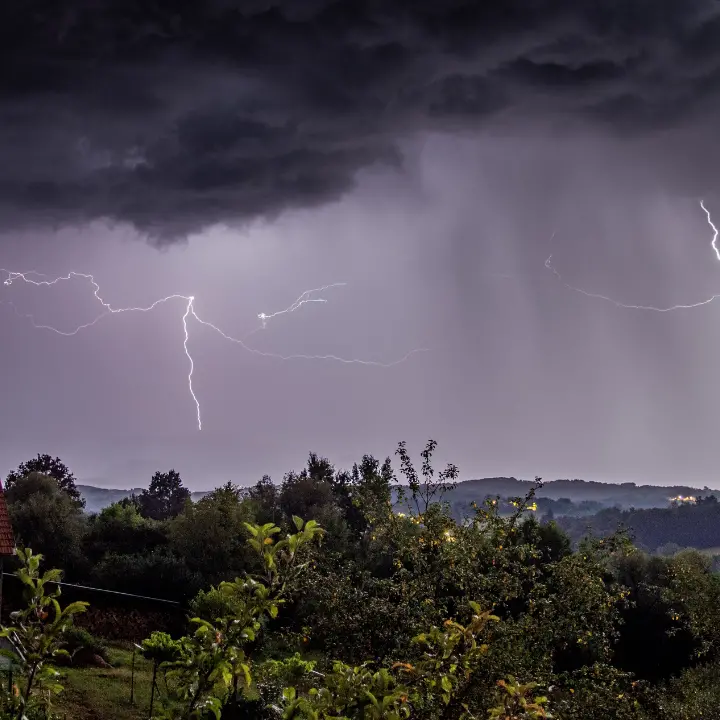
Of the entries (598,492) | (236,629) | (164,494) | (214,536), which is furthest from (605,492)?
(236,629)

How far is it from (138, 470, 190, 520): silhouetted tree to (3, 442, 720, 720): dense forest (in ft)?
116

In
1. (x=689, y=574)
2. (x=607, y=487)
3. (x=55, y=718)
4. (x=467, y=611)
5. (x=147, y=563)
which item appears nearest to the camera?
(x=467, y=611)

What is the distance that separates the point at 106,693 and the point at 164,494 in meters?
58.6

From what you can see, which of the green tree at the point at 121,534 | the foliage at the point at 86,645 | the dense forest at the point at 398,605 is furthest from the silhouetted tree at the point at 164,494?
the foliage at the point at 86,645

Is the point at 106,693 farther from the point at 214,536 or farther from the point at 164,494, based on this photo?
the point at 164,494

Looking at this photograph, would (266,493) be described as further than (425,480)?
Yes

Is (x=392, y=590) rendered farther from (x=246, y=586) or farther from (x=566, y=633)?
(x=246, y=586)

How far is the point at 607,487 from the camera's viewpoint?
152m

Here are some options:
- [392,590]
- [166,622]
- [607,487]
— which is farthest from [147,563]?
[607,487]

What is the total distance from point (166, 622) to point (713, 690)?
18.9 metres

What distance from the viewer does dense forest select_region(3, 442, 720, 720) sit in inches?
128

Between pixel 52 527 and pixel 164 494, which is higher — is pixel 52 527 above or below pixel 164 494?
below

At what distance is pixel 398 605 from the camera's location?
10.6 m

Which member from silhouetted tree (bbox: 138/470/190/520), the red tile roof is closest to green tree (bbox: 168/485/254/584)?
the red tile roof
